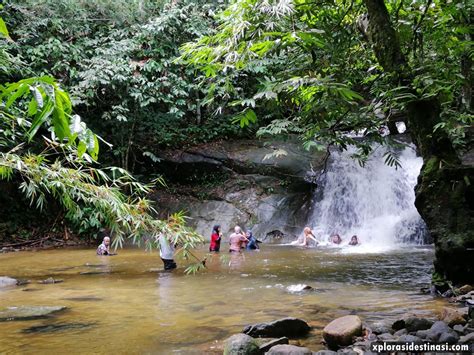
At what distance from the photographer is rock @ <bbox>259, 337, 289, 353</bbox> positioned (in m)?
4.25

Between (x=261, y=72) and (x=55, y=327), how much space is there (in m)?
13.2

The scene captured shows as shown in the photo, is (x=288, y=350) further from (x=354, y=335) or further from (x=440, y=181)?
(x=440, y=181)

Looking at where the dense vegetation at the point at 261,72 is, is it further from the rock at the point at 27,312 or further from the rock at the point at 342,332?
the rock at the point at 27,312

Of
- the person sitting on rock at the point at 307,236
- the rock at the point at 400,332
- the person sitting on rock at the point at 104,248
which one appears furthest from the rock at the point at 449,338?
the person sitting on rock at the point at 104,248

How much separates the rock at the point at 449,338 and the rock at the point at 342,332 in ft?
2.74

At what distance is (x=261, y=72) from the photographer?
16875mm

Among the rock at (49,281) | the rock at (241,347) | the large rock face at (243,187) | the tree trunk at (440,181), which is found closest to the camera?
the rock at (241,347)

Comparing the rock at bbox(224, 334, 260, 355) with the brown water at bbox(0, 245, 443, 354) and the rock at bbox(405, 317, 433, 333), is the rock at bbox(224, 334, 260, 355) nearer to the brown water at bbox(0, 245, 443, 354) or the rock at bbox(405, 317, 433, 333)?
the brown water at bbox(0, 245, 443, 354)

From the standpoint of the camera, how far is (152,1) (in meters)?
17.7

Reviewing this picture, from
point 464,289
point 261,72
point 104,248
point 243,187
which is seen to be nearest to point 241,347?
point 464,289

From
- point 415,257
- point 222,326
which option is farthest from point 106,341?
point 415,257

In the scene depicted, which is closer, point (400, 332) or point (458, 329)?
point (458, 329)

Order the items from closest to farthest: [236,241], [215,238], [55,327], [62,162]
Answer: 1. [62,162]
2. [55,327]
3. [215,238]
4. [236,241]

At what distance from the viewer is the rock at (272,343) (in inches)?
167
